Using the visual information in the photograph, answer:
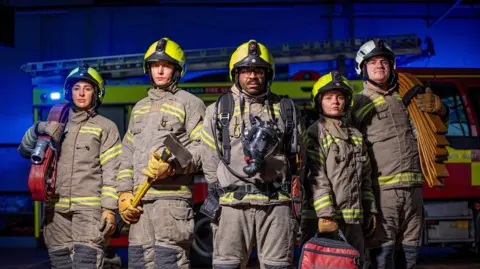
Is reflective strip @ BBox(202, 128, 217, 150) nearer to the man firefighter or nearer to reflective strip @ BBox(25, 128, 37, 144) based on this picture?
the man firefighter

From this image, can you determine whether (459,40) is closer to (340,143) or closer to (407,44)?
(407,44)

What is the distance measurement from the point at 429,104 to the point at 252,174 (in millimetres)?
1859

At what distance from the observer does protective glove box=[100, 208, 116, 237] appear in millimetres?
4715

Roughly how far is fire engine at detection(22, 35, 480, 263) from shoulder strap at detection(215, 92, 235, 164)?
352 centimetres

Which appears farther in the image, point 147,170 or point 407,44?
point 407,44

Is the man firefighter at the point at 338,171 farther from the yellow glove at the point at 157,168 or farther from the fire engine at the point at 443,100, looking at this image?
the fire engine at the point at 443,100

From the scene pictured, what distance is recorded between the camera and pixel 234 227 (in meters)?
3.87

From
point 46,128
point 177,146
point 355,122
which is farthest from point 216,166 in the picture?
point 46,128

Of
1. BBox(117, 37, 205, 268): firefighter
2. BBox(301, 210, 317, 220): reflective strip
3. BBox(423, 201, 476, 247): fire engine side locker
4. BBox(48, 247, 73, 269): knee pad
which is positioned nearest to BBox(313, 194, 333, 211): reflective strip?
BBox(301, 210, 317, 220): reflective strip

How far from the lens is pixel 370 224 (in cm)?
461

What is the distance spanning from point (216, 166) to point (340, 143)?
1.04 m

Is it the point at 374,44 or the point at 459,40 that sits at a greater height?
the point at 459,40

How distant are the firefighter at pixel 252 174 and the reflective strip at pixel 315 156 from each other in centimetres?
50

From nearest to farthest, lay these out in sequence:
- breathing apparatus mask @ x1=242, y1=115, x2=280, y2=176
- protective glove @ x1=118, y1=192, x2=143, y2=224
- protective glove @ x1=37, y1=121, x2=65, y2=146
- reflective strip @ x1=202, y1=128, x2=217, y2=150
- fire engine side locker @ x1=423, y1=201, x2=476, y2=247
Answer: breathing apparatus mask @ x1=242, y1=115, x2=280, y2=176
reflective strip @ x1=202, y1=128, x2=217, y2=150
protective glove @ x1=118, y1=192, x2=143, y2=224
protective glove @ x1=37, y1=121, x2=65, y2=146
fire engine side locker @ x1=423, y1=201, x2=476, y2=247
